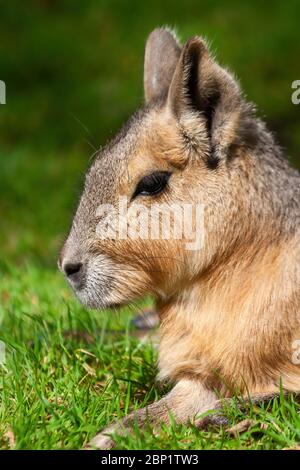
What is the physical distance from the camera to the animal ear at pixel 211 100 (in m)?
3.38

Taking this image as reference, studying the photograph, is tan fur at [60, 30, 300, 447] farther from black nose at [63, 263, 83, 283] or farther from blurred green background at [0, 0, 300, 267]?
blurred green background at [0, 0, 300, 267]

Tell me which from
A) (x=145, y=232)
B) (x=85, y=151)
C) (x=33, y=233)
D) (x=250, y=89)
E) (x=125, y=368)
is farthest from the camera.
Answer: (x=250, y=89)

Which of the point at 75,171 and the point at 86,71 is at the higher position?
the point at 86,71

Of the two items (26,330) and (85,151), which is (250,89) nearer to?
(85,151)

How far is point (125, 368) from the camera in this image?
4078mm

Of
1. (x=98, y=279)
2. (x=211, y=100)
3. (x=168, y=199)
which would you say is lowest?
(x=98, y=279)

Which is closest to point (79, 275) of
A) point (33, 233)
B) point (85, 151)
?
point (33, 233)

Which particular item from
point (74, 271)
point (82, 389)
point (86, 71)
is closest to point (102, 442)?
point (82, 389)

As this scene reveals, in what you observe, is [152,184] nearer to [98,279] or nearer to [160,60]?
[98,279]

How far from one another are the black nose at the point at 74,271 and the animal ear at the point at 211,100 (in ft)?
2.27

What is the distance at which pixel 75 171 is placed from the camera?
8.81 m

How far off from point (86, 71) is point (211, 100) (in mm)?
8162

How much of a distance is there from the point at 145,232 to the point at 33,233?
155 inches

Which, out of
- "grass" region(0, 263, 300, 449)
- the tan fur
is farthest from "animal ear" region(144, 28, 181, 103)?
"grass" region(0, 263, 300, 449)
